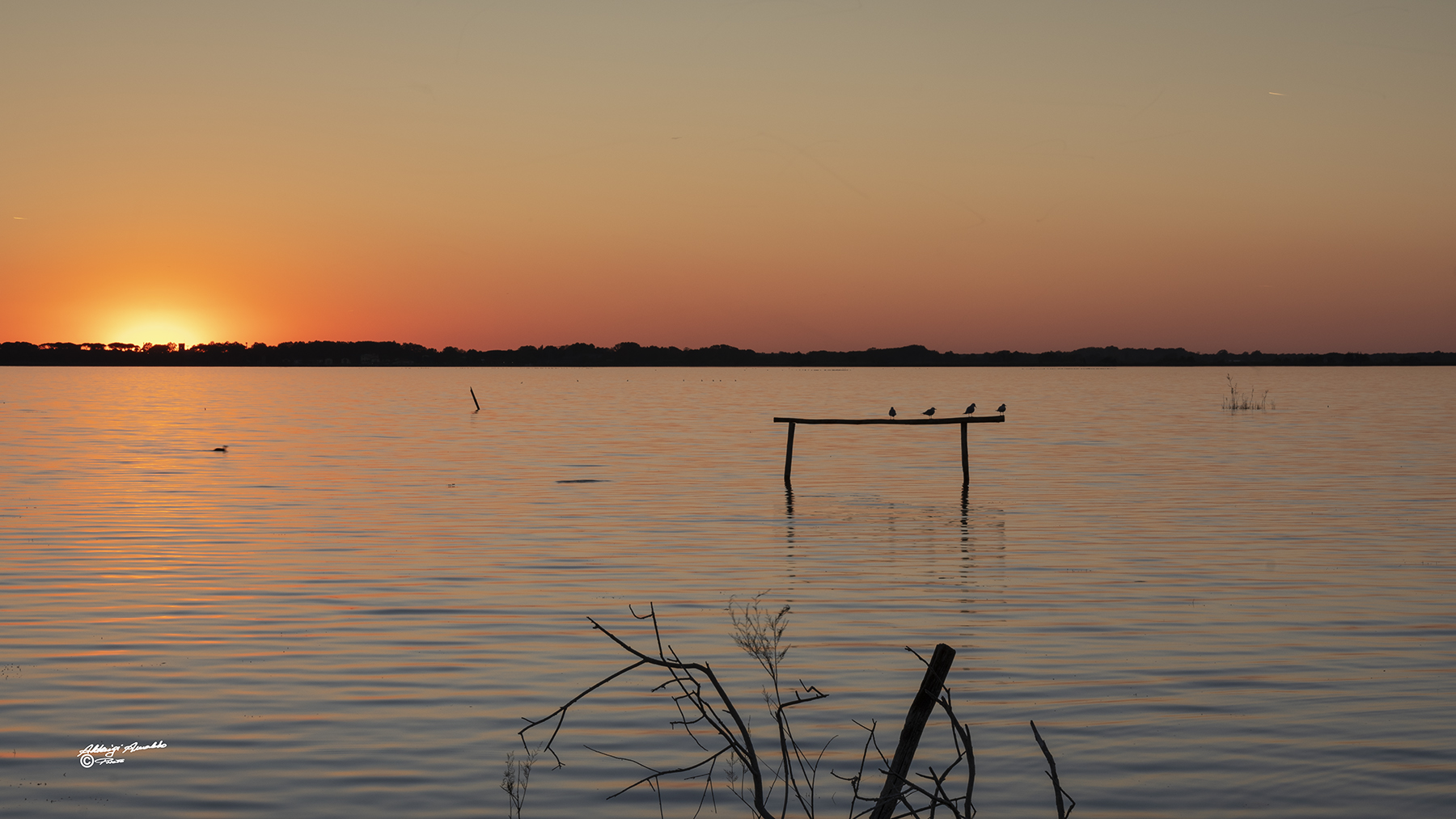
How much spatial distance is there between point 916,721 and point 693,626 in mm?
10001

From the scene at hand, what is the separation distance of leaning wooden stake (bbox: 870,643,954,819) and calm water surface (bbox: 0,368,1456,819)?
390cm

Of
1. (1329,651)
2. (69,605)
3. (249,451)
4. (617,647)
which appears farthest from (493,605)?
(249,451)

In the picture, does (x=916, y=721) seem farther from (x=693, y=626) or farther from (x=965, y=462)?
(x=965, y=462)

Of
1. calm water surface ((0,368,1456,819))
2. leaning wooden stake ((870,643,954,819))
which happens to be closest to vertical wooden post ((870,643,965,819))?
leaning wooden stake ((870,643,954,819))

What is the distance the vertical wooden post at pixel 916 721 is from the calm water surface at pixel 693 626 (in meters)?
3.90

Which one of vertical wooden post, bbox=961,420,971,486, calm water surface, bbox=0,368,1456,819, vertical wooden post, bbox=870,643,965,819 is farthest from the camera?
vertical wooden post, bbox=961,420,971,486

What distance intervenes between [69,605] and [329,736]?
25.9 ft

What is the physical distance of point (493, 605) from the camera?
56.2ft

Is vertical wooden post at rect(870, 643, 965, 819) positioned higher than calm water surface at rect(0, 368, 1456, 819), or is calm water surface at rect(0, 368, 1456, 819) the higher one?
vertical wooden post at rect(870, 643, 965, 819)

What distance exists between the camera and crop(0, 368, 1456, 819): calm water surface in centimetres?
1006

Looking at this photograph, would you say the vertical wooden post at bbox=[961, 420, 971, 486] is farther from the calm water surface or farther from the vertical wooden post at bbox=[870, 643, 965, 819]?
the vertical wooden post at bbox=[870, 643, 965, 819]

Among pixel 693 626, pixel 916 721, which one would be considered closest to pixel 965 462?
pixel 693 626

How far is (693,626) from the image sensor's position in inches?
623

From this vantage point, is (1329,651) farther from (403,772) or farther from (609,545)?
(609,545)
